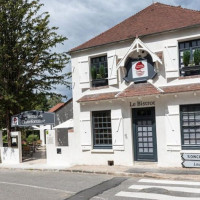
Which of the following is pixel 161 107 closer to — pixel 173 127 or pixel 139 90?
pixel 173 127

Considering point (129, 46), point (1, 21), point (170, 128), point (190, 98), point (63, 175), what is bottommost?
point (63, 175)

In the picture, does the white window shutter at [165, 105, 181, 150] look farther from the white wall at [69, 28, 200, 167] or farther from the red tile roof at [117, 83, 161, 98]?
the red tile roof at [117, 83, 161, 98]

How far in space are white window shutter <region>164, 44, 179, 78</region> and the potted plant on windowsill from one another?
337 centimetres

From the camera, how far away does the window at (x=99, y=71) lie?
15.7 meters

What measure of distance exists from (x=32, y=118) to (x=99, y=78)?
5.21 m

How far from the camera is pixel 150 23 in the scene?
50.7 feet

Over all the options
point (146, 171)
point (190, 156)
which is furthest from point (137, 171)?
point (190, 156)

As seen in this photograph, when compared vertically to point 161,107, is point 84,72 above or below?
Answer: above

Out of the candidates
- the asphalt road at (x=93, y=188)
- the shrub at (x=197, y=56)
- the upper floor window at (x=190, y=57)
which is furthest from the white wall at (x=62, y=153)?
the shrub at (x=197, y=56)

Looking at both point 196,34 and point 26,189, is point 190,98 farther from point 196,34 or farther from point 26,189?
point 26,189

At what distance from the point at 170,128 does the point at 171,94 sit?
60.2 inches

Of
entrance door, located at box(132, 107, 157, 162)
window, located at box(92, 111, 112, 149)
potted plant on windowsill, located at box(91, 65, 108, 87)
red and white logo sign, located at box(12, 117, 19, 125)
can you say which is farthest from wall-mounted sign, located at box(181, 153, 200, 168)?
red and white logo sign, located at box(12, 117, 19, 125)

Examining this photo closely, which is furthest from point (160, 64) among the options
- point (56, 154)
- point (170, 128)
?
point (56, 154)

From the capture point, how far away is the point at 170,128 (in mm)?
13703
